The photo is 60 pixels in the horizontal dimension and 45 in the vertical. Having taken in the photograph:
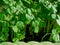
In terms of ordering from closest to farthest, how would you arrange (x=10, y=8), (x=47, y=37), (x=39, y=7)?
(x=10, y=8) < (x=39, y=7) < (x=47, y=37)

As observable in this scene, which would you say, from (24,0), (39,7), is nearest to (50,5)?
(39,7)

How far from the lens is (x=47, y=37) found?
1.54 metres

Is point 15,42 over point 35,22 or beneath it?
beneath

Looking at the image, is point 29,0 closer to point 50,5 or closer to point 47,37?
point 50,5

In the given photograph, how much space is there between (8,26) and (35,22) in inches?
8.8

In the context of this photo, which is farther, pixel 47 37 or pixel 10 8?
pixel 47 37

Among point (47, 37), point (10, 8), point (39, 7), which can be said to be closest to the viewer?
point (10, 8)

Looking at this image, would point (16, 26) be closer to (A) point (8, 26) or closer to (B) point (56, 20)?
(A) point (8, 26)

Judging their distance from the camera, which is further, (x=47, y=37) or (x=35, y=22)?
(x=47, y=37)

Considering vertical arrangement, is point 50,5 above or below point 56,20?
above

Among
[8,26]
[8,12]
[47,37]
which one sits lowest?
[47,37]

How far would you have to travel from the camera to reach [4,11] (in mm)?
1334

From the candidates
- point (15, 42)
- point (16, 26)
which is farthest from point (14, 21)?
point (15, 42)

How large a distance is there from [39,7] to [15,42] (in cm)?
36
